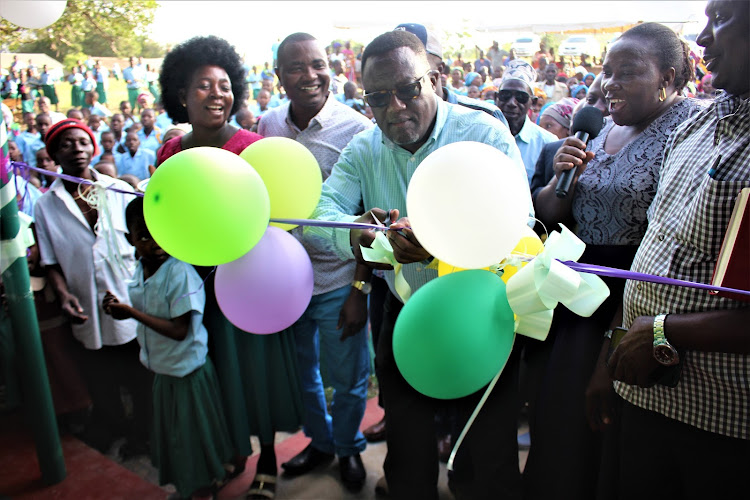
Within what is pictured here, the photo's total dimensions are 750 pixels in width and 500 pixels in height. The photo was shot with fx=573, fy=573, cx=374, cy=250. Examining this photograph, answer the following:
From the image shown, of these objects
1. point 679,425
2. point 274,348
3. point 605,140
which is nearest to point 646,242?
point 679,425

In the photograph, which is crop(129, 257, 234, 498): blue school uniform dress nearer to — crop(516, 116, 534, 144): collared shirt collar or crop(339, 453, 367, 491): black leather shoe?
crop(339, 453, 367, 491): black leather shoe

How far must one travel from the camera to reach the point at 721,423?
4.97 feet

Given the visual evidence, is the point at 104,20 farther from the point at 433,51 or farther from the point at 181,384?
the point at 181,384

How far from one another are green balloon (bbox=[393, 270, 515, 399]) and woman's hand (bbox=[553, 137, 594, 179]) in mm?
774

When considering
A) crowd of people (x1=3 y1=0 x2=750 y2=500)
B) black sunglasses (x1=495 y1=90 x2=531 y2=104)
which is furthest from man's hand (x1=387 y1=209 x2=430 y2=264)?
black sunglasses (x1=495 y1=90 x2=531 y2=104)

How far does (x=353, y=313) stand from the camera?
2676 millimetres

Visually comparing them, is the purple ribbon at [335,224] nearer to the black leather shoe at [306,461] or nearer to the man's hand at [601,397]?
the man's hand at [601,397]

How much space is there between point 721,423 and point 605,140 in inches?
47.2

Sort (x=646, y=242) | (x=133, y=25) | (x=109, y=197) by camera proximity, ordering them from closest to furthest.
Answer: (x=646, y=242) → (x=109, y=197) → (x=133, y=25)

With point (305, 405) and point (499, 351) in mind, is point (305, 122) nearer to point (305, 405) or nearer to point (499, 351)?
point (305, 405)

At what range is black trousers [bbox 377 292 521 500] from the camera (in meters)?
2.17

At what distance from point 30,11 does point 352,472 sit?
3.16 meters

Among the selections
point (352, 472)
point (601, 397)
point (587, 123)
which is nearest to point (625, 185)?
point (587, 123)

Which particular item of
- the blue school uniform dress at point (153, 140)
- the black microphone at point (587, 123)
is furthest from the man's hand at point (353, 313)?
the blue school uniform dress at point (153, 140)
